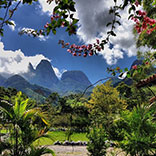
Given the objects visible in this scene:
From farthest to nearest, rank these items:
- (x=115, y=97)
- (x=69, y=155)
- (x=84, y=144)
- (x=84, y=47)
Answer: (x=115, y=97) → (x=84, y=144) → (x=69, y=155) → (x=84, y=47)

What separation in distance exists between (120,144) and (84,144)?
24.8 feet

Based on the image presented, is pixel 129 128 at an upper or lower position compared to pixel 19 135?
lower

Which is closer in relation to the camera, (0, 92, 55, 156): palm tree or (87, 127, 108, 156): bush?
(0, 92, 55, 156): palm tree

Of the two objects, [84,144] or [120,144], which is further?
[84,144]

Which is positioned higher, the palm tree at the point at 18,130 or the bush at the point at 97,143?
the palm tree at the point at 18,130

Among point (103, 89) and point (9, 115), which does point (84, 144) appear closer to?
point (103, 89)

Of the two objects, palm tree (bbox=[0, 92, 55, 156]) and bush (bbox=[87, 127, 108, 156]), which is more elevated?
palm tree (bbox=[0, 92, 55, 156])

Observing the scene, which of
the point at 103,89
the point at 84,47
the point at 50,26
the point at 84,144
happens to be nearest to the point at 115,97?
the point at 103,89

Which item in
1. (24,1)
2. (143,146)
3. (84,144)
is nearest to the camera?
(24,1)

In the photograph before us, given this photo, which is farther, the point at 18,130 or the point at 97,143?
the point at 97,143

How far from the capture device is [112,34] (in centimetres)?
128

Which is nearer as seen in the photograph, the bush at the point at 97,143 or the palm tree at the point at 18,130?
the palm tree at the point at 18,130

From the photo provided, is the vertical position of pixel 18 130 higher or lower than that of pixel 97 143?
higher

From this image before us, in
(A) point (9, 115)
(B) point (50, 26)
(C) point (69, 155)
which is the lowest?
(C) point (69, 155)
